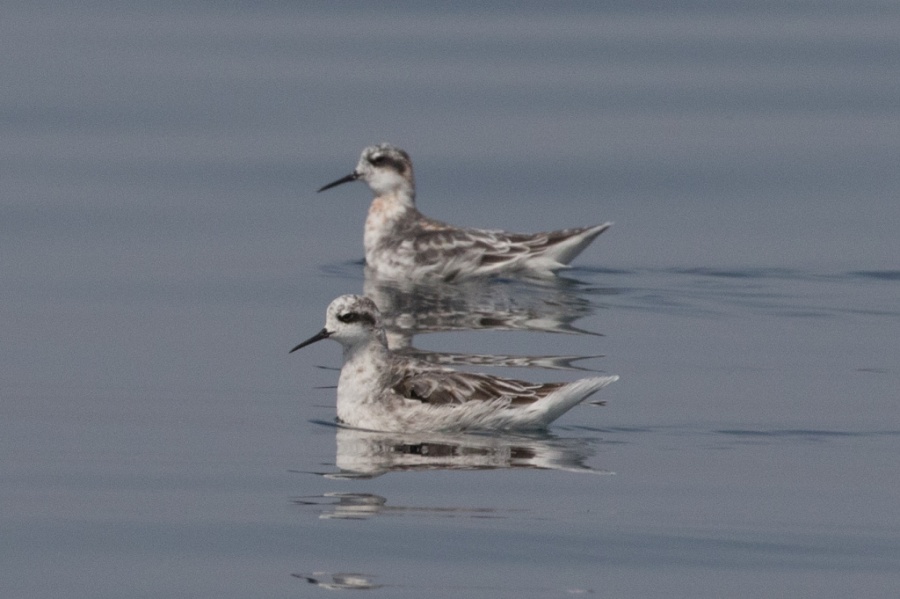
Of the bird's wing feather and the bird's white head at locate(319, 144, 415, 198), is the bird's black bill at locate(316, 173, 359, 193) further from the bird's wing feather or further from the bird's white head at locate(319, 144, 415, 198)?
the bird's wing feather

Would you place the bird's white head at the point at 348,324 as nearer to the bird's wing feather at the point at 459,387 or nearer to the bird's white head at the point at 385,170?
the bird's wing feather at the point at 459,387

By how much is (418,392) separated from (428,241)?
7.24 meters

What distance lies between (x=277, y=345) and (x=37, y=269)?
3.80 meters

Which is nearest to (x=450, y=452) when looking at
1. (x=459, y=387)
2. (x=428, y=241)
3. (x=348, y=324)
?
(x=459, y=387)

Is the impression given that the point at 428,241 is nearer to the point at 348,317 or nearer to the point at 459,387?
the point at 348,317

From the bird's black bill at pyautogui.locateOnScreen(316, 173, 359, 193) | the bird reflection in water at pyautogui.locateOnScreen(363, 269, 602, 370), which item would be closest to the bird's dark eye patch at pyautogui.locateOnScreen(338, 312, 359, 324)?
the bird reflection in water at pyautogui.locateOnScreen(363, 269, 602, 370)

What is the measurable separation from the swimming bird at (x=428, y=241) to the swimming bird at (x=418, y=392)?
→ 5.83 metres

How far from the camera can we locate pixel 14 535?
A: 11.6 metres

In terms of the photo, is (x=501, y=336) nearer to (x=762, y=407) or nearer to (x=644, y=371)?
(x=644, y=371)

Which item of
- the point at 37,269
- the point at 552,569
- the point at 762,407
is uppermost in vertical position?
the point at 37,269

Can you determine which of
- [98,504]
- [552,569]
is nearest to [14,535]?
[98,504]

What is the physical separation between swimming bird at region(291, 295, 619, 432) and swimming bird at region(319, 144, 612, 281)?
19.1 ft

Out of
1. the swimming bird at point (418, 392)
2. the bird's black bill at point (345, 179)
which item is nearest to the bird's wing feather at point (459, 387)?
the swimming bird at point (418, 392)

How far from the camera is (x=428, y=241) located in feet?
72.4
